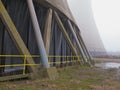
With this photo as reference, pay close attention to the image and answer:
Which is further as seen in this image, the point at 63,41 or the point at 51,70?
the point at 63,41

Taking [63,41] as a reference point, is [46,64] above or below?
below

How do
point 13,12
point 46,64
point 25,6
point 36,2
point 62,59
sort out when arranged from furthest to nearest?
1. point 62,59
2. point 36,2
3. point 25,6
4. point 13,12
5. point 46,64

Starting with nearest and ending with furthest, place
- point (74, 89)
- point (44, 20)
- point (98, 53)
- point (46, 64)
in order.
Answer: point (74, 89), point (46, 64), point (44, 20), point (98, 53)

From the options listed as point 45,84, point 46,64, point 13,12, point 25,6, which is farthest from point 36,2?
point 45,84

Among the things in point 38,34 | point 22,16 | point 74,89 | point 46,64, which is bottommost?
point 74,89

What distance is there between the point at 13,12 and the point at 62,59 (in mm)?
12757

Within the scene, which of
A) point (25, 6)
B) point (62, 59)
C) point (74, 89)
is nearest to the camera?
point (74, 89)

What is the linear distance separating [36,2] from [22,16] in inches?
82.8

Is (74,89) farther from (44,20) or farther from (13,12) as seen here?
(44,20)

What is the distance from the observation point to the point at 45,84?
553 inches

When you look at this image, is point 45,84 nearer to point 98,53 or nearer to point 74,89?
point 74,89

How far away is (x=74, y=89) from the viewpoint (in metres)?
13.3

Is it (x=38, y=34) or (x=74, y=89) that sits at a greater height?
(x=38, y=34)

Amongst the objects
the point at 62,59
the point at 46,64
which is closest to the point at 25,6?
Answer: the point at 46,64
